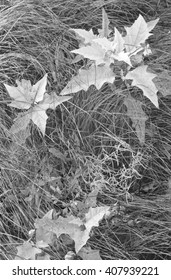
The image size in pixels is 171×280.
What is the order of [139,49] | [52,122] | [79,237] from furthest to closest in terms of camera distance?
[52,122]
[139,49]
[79,237]

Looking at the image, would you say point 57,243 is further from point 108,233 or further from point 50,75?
point 50,75

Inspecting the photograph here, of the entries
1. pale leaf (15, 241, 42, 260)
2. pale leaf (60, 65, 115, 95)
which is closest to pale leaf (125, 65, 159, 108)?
pale leaf (60, 65, 115, 95)

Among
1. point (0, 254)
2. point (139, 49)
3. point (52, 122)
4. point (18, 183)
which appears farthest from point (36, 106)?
point (0, 254)

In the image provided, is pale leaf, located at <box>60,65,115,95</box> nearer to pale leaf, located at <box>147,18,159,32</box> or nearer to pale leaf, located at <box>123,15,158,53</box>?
pale leaf, located at <box>123,15,158,53</box>

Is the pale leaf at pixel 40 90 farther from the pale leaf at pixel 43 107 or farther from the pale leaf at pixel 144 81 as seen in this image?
the pale leaf at pixel 144 81

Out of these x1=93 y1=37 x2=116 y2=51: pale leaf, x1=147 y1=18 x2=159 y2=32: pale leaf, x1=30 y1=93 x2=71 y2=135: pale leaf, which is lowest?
x1=30 y1=93 x2=71 y2=135: pale leaf

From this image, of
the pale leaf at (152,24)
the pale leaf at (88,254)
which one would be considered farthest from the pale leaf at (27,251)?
the pale leaf at (152,24)
